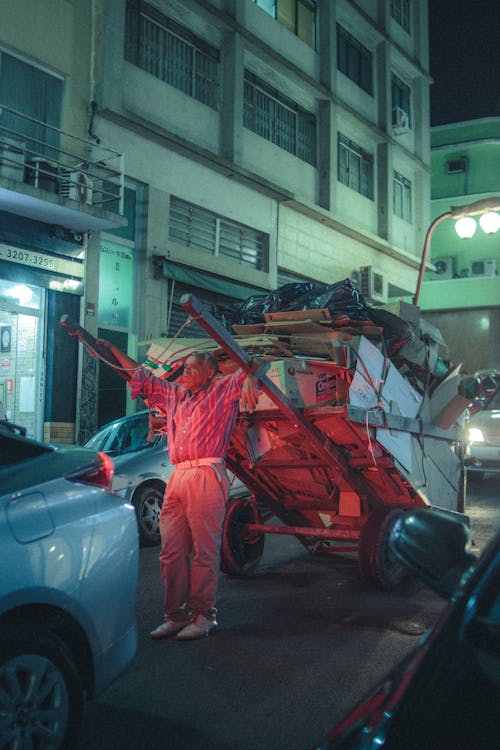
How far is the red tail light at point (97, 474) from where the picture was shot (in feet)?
10.5

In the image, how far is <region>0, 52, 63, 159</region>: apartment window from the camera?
12.8 m

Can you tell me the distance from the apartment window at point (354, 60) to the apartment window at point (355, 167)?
84.4 inches

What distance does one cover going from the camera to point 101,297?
1442 centimetres

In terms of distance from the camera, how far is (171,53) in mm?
16078

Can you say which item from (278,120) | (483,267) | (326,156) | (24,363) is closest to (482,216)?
(24,363)

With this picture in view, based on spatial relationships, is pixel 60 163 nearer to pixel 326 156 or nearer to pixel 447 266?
pixel 326 156

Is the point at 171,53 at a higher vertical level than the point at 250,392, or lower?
higher

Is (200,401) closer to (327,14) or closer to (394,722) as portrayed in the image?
(394,722)

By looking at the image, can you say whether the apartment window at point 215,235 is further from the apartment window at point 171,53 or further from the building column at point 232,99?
the apartment window at point 171,53

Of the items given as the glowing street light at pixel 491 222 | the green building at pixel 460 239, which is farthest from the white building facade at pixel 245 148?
the green building at pixel 460 239

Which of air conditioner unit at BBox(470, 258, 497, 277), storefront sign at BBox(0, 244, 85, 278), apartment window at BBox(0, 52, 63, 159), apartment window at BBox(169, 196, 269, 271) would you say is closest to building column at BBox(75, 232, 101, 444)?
storefront sign at BBox(0, 244, 85, 278)

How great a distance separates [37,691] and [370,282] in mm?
20924

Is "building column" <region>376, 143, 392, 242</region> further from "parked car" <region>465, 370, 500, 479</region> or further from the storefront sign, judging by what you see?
the storefront sign

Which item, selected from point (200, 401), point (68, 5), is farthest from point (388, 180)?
point (200, 401)
